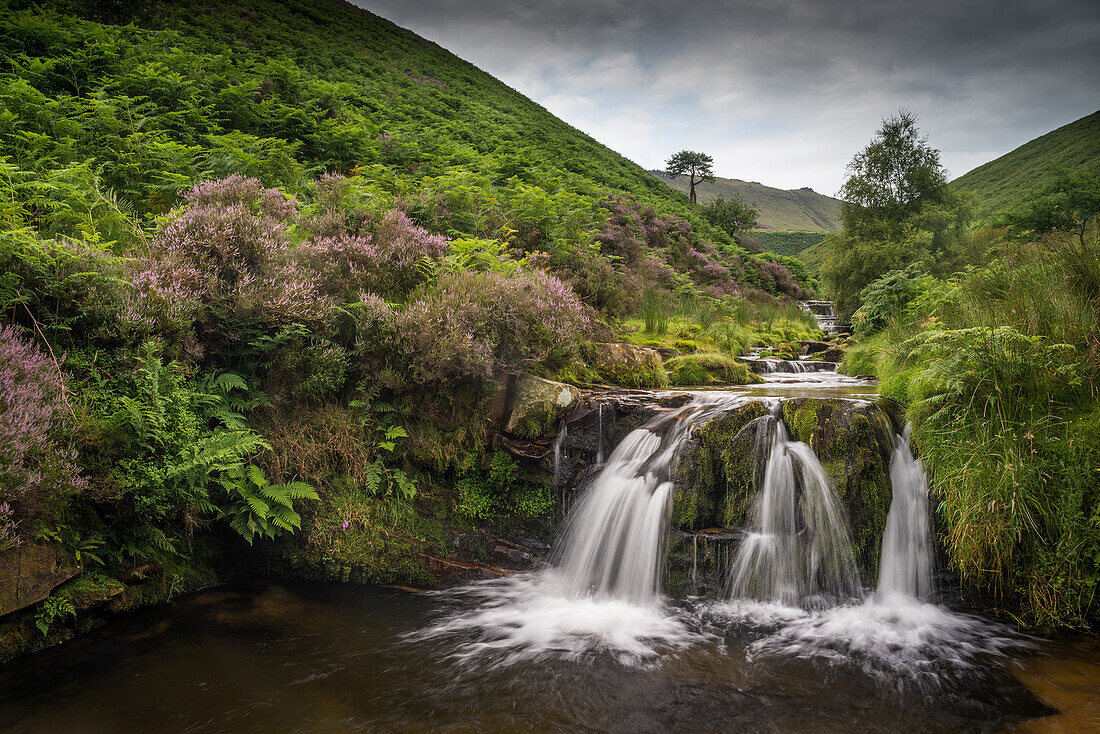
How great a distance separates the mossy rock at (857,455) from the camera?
5.02 metres

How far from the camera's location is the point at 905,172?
83.5 ft

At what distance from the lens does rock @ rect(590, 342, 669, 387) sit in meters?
7.64

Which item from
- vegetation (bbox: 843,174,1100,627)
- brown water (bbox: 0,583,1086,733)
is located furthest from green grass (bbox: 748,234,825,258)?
brown water (bbox: 0,583,1086,733)

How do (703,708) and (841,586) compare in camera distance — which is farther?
(841,586)

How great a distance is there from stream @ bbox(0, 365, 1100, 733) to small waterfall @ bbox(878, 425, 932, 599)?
17 mm

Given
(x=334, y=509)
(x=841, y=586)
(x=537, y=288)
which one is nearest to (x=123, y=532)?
(x=334, y=509)

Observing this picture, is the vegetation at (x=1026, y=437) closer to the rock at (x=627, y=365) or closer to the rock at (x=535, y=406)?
the rock at (x=627, y=365)

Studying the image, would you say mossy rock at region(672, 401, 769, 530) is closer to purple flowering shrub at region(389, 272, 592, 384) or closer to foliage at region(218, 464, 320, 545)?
purple flowering shrub at region(389, 272, 592, 384)

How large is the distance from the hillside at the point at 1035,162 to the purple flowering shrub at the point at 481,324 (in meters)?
67.3

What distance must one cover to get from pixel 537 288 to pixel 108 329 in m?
4.51

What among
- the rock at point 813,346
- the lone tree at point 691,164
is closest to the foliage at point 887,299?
the rock at point 813,346

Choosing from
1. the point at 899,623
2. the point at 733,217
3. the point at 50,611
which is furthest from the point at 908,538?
the point at 733,217

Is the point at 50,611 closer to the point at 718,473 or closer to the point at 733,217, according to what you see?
the point at 718,473

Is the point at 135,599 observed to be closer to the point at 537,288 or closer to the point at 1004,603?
the point at 537,288
